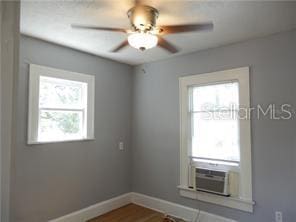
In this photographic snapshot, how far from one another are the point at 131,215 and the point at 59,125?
1.82 meters

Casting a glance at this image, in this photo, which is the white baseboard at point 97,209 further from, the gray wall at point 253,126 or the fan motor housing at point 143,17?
the fan motor housing at point 143,17

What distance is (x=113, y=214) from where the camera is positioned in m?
3.51

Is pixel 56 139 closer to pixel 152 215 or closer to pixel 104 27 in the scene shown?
pixel 104 27

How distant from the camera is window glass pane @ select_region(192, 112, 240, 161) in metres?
2.96

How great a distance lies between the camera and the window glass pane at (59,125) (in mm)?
2883

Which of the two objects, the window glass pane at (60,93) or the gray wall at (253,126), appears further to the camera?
the window glass pane at (60,93)

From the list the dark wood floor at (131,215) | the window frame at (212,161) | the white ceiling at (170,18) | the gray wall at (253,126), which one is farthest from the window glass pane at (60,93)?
the dark wood floor at (131,215)

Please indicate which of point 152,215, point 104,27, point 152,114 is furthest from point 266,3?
point 152,215

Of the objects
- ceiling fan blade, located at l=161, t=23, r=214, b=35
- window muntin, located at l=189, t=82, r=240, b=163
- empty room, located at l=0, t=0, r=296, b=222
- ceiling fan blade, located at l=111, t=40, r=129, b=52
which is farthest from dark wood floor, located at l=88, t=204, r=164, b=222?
ceiling fan blade, located at l=161, t=23, r=214, b=35

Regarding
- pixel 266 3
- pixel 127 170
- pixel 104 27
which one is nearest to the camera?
pixel 266 3

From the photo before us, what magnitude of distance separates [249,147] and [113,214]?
Result: 92.1 inches

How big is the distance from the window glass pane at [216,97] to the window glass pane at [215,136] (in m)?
0.12

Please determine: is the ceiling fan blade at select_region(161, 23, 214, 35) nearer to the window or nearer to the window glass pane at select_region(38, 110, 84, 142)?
the window

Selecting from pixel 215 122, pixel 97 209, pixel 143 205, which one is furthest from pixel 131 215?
pixel 215 122
